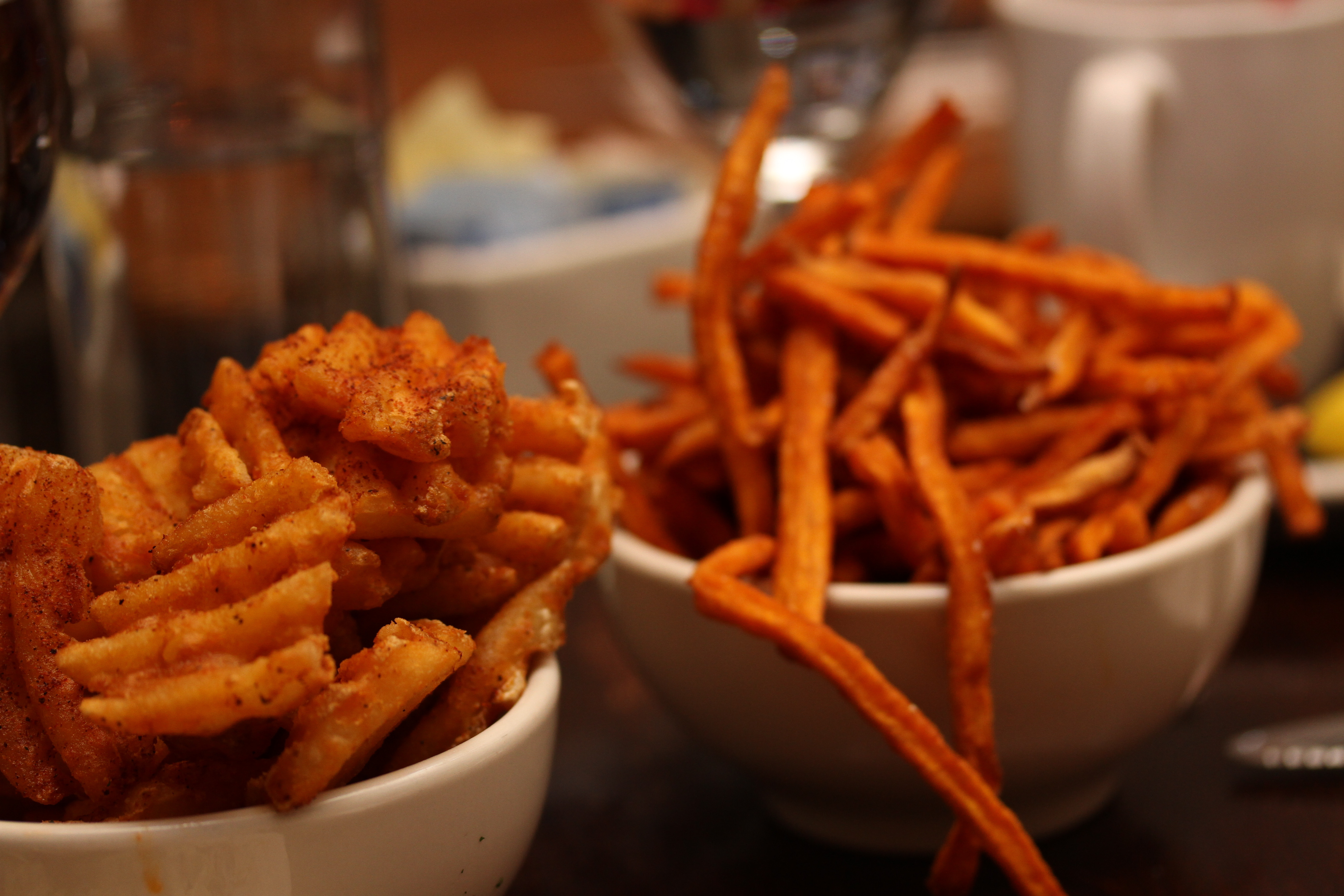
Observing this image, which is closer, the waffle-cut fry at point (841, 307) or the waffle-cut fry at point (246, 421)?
the waffle-cut fry at point (246, 421)

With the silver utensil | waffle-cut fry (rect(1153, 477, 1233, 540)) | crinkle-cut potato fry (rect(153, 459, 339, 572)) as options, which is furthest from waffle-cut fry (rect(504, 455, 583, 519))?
the silver utensil

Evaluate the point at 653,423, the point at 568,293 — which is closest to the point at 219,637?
Answer: the point at 653,423

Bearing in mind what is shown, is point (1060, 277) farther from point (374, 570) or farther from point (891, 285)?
point (374, 570)

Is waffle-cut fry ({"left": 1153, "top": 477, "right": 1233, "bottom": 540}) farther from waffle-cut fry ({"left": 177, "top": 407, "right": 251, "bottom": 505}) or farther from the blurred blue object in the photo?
the blurred blue object

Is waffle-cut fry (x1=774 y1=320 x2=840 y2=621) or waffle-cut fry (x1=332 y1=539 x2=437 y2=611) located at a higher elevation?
waffle-cut fry (x1=332 y1=539 x2=437 y2=611)

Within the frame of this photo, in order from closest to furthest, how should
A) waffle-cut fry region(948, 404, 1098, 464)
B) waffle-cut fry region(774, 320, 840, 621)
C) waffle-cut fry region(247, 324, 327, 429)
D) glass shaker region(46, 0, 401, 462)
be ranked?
waffle-cut fry region(247, 324, 327, 429) < waffle-cut fry region(774, 320, 840, 621) < waffle-cut fry region(948, 404, 1098, 464) < glass shaker region(46, 0, 401, 462)

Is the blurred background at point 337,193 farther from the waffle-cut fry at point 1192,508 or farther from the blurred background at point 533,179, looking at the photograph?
the waffle-cut fry at point 1192,508

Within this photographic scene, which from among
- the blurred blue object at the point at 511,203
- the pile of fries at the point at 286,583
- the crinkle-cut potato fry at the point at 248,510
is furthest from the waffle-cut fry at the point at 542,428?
the blurred blue object at the point at 511,203
